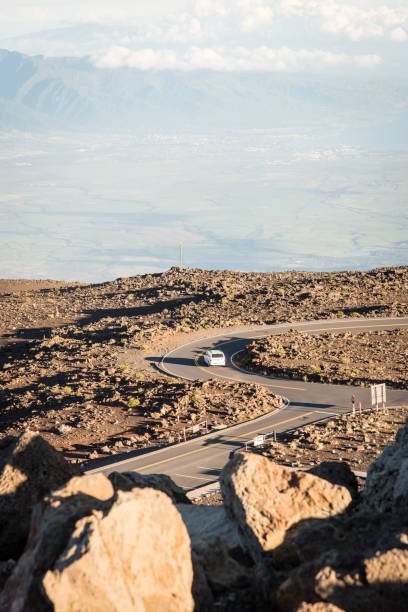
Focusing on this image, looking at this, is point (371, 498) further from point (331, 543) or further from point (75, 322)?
point (75, 322)

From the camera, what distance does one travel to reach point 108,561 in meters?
7.70

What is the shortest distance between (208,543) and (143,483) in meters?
2.53

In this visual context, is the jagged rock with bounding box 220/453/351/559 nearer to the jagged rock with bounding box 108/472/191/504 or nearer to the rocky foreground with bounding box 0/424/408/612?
the rocky foreground with bounding box 0/424/408/612

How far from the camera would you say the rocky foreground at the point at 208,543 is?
24.7ft

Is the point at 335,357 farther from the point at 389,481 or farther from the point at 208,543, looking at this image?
the point at 208,543

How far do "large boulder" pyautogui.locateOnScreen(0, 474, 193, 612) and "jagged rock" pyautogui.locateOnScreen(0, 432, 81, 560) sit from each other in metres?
2.29

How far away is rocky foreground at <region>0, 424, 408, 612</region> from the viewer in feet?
24.7

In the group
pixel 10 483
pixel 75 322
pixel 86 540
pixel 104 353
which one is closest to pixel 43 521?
pixel 86 540

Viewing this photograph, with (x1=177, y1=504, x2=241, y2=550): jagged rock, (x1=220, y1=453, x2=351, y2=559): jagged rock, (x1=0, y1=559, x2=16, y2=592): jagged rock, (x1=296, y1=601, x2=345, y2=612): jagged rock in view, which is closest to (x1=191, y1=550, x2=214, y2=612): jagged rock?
(x1=177, y1=504, x2=241, y2=550): jagged rock

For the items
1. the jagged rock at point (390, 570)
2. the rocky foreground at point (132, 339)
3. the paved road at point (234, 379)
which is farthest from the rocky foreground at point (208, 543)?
the rocky foreground at point (132, 339)

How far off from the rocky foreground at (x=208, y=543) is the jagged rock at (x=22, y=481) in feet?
0.06

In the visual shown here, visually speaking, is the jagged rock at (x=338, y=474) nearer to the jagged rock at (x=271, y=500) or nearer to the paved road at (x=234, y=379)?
the jagged rock at (x=271, y=500)

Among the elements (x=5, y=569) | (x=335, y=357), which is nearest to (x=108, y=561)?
(x=5, y=569)

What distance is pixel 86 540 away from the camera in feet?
25.5
